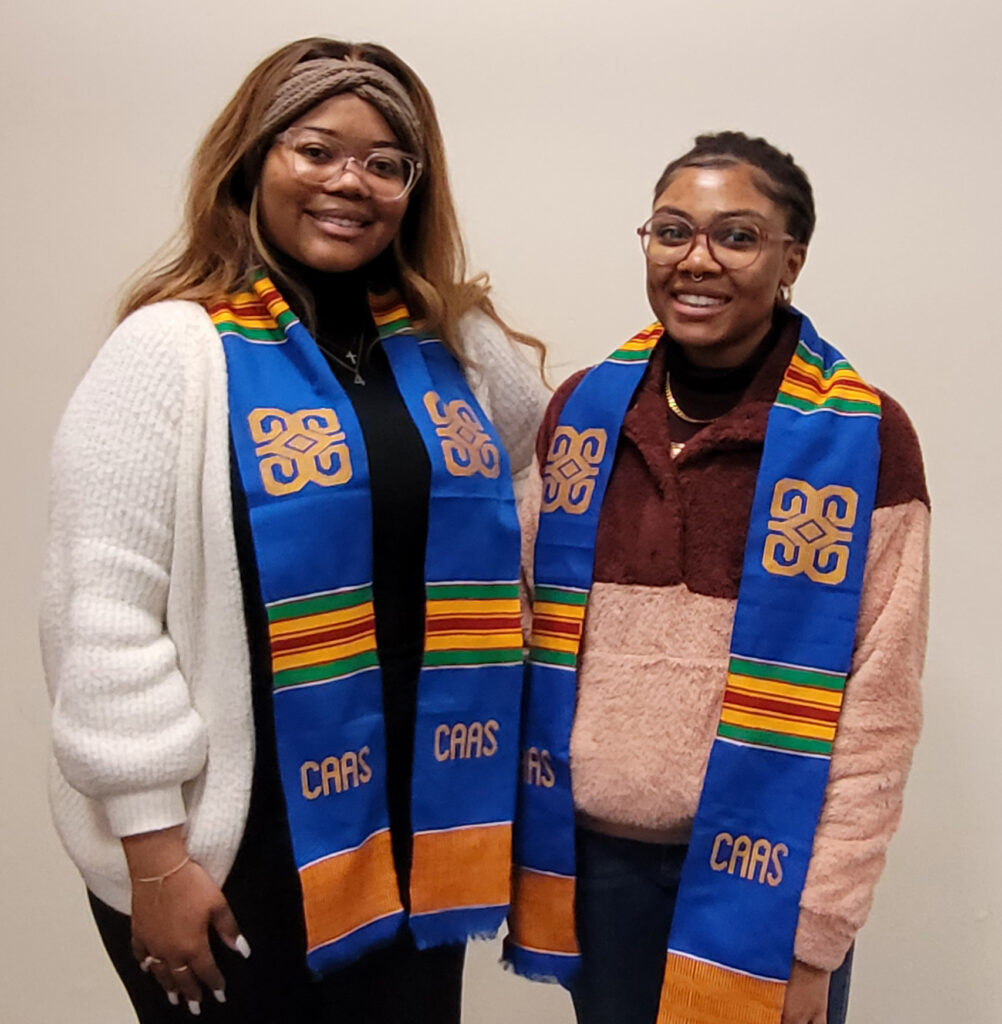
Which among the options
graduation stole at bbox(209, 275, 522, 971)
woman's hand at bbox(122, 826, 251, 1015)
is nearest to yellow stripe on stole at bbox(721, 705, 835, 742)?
graduation stole at bbox(209, 275, 522, 971)

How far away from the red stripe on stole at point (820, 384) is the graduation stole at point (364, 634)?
1.27 feet

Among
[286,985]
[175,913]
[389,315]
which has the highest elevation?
[389,315]

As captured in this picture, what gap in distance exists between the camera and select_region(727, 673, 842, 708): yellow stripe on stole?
1.13 meters

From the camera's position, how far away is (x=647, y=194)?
6.07 ft

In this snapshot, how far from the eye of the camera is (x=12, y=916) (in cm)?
210

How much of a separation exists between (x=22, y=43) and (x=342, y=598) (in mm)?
1368

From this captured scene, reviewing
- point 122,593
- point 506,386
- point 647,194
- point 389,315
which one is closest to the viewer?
point 122,593

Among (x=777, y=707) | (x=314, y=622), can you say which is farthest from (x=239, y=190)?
(x=777, y=707)

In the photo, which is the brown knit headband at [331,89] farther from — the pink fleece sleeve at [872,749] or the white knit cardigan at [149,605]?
the pink fleece sleeve at [872,749]

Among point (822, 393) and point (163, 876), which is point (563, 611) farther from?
point (163, 876)

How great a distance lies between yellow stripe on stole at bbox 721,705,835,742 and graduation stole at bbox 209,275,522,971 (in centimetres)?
29

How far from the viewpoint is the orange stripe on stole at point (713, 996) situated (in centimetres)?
114

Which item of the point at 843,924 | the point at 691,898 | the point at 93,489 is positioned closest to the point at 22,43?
the point at 93,489

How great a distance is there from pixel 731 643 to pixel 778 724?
0.34 feet
